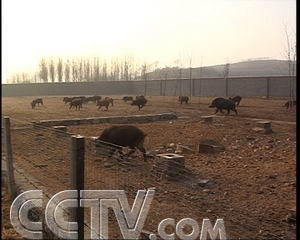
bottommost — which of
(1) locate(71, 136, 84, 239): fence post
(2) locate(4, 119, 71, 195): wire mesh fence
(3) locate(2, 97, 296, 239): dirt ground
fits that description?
(3) locate(2, 97, 296, 239): dirt ground

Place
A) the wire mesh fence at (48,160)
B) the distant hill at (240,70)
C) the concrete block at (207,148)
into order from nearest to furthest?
the wire mesh fence at (48,160)
the concrete block at (207,148)
the distant hill at (240,70)

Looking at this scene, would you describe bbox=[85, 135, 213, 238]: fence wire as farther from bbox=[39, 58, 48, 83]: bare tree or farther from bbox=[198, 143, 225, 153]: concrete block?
bbox=[39, 58, 48, 83]: bare tree

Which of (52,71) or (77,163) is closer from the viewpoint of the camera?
(77,163)

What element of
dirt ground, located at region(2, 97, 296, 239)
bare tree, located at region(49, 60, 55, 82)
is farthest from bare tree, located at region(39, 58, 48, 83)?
dirt ground, located at region(2, 97, 296, 239)

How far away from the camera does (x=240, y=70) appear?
15250 cm

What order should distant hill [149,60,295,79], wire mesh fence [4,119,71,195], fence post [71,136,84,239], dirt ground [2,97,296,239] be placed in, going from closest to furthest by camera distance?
1. fence post [71,136,84,239]
2. dirt ground [2,97,296,239]
3. wire mesh fence [4,119,71,195]
4. distant hill [149,60,295,79]

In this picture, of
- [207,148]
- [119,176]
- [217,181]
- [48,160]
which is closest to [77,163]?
[119,176]

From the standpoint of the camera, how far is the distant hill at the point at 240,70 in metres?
134

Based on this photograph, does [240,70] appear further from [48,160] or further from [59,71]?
[48,160]

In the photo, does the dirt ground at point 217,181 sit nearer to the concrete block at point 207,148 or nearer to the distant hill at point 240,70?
the concrete block at point 207,148

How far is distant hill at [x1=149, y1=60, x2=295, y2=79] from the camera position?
5285 inches

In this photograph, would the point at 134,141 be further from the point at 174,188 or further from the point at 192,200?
the point at 192,200

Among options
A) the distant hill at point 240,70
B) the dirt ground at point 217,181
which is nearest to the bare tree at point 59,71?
the distant hill at point 240,70

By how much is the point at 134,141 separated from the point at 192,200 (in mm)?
3512
